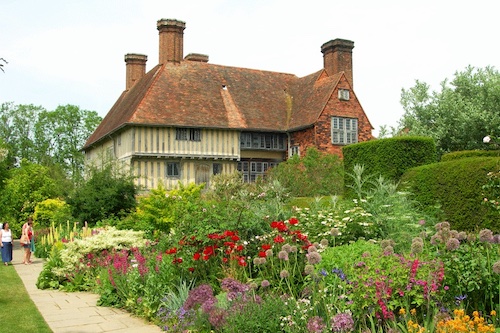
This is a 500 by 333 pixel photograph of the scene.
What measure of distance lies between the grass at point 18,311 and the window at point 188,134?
16743 millimetres

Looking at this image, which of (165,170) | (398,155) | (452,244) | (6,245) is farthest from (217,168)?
(452,244)

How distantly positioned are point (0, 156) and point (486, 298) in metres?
18.9

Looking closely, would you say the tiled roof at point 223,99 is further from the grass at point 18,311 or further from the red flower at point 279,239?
the red flower at point 279,239

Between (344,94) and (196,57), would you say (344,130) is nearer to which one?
(344,94)

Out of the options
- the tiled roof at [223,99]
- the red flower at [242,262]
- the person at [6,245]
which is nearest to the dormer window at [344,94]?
the tiled roof at [223,99]

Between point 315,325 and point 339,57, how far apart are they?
29341 mm

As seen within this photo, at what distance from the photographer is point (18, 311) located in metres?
7.89

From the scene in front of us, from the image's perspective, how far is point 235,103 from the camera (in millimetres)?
30234

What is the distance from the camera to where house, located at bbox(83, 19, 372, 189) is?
89.2ft

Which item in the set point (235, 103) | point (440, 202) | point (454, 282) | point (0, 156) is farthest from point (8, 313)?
point (235, 103)

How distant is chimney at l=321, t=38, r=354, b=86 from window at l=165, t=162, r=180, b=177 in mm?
11567

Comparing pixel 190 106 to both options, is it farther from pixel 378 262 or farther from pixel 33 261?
pixel 378 262

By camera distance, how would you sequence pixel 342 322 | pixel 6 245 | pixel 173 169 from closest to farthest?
pixel 342 322 < pixel 6 245 < pixel 173 169

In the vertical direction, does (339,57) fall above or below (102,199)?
above
